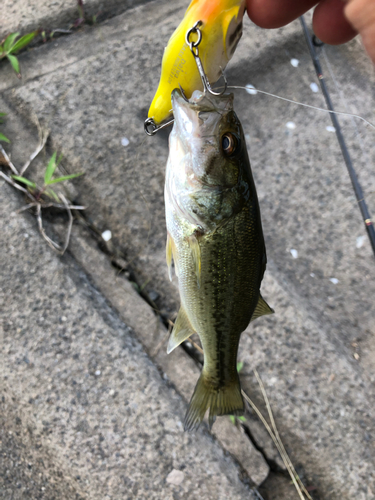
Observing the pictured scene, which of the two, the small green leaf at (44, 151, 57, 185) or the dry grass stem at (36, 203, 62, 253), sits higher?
the small green leaf at (44, 151, 57, 185)

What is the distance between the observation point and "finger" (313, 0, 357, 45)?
1790mm

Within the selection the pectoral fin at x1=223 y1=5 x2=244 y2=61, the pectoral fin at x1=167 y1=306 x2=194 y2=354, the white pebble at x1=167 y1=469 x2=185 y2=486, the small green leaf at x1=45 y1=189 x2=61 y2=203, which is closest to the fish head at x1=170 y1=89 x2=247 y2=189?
the pectoral fin at x1=223 y1=5 x2=244 y2=61

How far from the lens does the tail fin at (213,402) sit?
170 cm

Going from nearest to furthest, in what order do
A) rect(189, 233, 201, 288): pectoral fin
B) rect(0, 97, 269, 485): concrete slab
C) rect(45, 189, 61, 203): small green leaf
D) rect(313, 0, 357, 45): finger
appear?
rect(189, 233, 201, 288): pectoral fin < rect(313, 0, 357, 45): finger < rect(0, 97, 269, 485): concrete slab < rect(45, 189, 61, 203): small green leaf

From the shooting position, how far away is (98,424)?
6.61 feet

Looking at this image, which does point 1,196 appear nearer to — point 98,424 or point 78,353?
point 78,353

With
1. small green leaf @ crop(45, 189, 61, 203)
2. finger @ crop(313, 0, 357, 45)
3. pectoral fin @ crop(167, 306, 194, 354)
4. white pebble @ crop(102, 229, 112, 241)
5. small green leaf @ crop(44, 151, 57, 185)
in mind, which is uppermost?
finger @ crop(313, 0, 357, 45)

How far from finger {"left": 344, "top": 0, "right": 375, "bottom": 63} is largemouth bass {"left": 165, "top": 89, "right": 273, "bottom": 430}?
444mm

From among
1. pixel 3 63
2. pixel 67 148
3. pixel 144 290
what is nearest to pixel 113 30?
pixel 3 63

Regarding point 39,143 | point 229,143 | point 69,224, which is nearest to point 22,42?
point 39,143

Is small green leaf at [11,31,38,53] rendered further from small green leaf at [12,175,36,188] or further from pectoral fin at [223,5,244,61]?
pectoral fin at [223,5,244,61]

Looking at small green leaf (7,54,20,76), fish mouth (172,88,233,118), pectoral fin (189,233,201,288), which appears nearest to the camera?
fish mouth (172,88,233,118)

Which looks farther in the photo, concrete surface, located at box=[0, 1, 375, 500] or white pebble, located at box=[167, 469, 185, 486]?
concrete surface, located at box=[0, 1, 375, 500]

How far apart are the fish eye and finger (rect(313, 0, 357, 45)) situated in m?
1.02
